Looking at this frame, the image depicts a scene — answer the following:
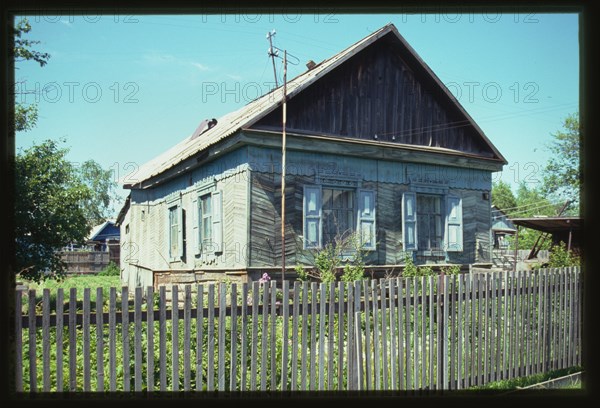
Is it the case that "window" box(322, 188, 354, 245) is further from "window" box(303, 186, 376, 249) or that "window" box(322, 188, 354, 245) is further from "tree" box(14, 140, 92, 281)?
"tree" box(14, 140, 92, 281)

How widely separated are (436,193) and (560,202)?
20.0 meters

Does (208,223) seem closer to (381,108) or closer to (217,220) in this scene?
(217,220)

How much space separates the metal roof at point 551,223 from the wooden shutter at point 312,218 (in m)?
7.16

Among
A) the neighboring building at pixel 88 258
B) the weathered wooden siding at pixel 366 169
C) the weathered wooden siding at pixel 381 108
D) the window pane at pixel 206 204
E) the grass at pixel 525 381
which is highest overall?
the weathered wooden siding at pixel 381 108

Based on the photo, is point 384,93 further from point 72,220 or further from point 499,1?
point 499,1

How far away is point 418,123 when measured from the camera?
14320mm

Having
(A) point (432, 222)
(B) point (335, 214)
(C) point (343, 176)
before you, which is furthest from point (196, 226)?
(A) point (432, 222)

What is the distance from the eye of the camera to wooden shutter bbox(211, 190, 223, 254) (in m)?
12.3

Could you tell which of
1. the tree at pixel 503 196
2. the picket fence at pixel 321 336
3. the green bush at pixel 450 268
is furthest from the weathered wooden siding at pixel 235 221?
the tree at pixel 503 196

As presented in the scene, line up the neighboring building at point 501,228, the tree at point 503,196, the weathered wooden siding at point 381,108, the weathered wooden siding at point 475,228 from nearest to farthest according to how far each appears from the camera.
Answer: the weathered wooden siding at point 381,108 → the weathered wooden siding at point 475,228 → the neighboring building at point 501,228 → the tree at point 503,196

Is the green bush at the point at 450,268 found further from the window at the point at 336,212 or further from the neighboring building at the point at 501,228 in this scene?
the neighboring building at the point at 501,228

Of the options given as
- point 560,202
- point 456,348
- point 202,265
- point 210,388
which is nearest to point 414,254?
point 202,265

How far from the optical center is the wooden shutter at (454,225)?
14552mm

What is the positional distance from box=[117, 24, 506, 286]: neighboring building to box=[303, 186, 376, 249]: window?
0.03m
